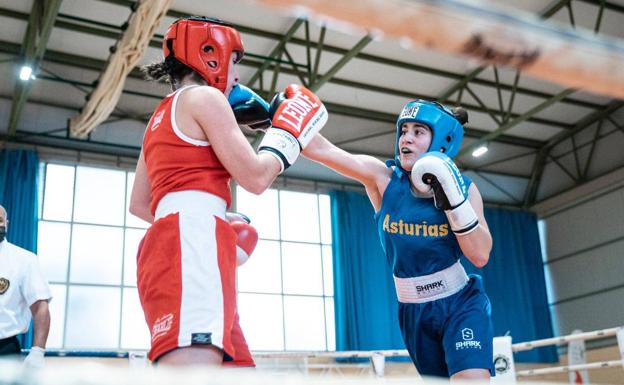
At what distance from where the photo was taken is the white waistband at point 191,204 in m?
1.83

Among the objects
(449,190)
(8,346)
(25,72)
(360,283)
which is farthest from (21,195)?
(449,190)

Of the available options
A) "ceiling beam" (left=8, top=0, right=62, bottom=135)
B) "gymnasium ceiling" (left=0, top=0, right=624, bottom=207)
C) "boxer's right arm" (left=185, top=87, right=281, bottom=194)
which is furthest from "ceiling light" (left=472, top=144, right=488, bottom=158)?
"boxer's right arm" (left=185, top=87, right=281, bottom=194)

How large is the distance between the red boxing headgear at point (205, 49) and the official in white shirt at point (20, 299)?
2.12m

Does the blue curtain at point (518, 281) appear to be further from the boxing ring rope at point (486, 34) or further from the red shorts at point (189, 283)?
the boxing ring rope at point (486, 34)

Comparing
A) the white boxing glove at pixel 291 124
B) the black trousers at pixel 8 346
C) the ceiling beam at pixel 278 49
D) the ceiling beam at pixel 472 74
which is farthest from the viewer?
the ceiling beam at pixel 472 74

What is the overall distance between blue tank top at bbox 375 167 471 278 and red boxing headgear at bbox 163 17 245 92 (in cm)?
94

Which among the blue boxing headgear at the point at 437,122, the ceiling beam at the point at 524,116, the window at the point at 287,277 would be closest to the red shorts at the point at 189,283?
the blue boxing headgear at the point at 437,122

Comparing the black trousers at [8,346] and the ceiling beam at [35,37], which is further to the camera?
the ceiling beam at [35,37]

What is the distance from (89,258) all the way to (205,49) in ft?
28.1

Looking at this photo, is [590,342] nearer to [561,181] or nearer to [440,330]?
[561,181]

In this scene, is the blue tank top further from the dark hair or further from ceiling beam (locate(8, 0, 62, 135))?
ceiling beam (locate(8, 0, 62, 135))

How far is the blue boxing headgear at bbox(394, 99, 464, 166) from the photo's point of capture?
2836 mm

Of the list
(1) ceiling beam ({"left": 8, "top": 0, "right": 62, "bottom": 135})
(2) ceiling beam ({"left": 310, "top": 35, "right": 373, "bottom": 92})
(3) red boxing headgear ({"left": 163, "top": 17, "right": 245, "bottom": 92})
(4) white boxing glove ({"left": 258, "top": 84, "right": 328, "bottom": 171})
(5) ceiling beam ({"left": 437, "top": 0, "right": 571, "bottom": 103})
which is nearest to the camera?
(4) white boxing glove ({"left": 258, "top": 84, "right": 328, "bottom": 171})

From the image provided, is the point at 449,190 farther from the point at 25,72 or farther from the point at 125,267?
the point at 125,267
